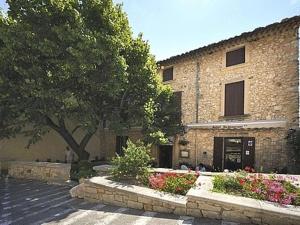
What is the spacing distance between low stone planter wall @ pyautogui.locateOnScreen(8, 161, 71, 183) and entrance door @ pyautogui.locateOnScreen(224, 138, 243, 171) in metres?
8.22

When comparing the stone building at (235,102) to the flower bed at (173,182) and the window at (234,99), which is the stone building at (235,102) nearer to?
the window at (234,99)

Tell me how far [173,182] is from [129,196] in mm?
1339

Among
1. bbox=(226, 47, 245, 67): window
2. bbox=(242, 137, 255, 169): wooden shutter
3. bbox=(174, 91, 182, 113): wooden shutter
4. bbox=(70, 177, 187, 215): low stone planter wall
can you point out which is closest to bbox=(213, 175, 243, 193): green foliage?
bbox=(70, 177, 187, 215): low stone planter wall

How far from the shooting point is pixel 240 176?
8.19 meters

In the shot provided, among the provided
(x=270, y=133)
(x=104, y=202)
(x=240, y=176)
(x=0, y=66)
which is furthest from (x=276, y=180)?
(x=0, y=66)

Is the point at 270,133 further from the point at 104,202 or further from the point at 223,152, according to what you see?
the point at 104,202

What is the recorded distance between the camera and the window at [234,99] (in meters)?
15.0

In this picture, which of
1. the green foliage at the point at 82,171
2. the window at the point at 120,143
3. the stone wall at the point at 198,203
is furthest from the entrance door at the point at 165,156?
the stone wall at the point at 198,203

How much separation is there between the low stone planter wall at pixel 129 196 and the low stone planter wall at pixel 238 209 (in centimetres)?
41

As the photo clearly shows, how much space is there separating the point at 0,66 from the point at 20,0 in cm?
298

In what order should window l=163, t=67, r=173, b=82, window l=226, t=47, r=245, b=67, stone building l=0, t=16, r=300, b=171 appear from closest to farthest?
1. stone building l=0, t=16, r=300, b=171
2. window l=226, t=47, r=245, b=67
3. window l=163, t=67, r=173, b=82

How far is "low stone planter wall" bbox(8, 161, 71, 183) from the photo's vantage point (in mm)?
13027

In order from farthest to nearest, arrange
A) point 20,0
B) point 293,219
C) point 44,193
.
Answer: point 20,0 → point 44,193 → point 293,219

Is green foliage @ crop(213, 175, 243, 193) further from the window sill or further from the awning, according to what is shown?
the window sill
